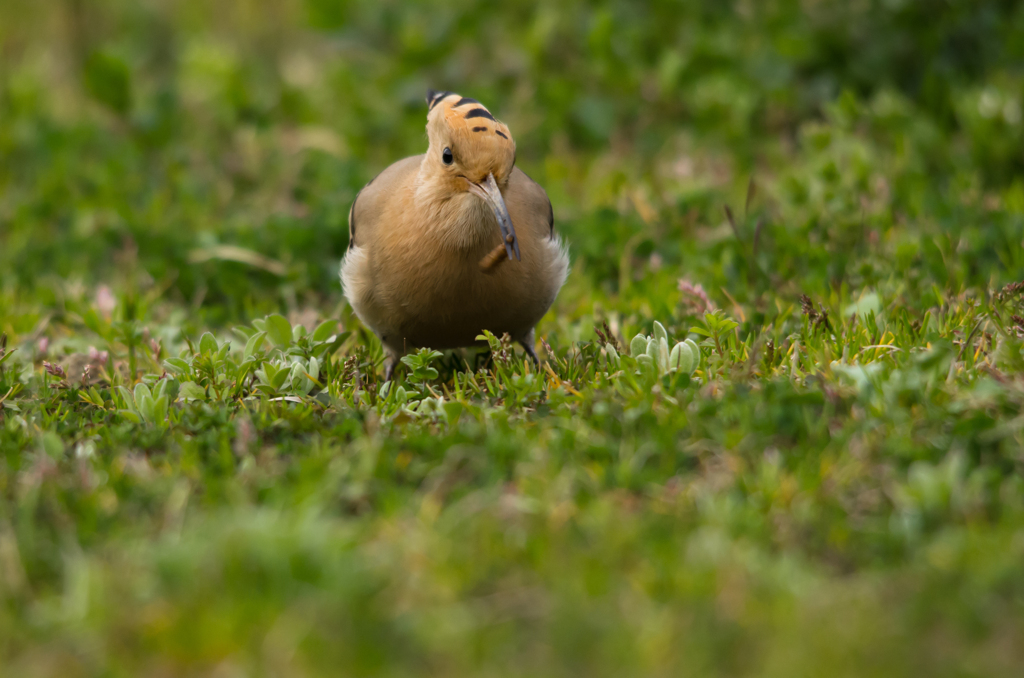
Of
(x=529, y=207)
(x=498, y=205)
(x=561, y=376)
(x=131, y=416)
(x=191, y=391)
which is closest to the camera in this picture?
(x=131, y=416)

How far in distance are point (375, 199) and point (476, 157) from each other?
74cm

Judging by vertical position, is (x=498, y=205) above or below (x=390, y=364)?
above

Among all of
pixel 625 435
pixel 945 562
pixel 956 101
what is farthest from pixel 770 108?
pixel 945 562

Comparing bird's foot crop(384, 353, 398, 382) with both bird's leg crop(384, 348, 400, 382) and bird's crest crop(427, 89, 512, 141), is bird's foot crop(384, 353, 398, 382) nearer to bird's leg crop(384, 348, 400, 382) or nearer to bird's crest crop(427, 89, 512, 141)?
bird's leg crop(384, 348, 400, 382)

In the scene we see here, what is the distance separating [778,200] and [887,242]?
0.84 meters

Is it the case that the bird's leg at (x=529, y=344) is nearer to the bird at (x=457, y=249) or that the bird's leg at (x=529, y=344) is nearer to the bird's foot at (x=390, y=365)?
the bird at (x=457, y=249)

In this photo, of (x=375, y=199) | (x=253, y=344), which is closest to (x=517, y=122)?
(x=375, y=199)

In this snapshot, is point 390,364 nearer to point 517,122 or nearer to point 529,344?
point 529,344

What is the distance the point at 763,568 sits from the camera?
2486 millimetres

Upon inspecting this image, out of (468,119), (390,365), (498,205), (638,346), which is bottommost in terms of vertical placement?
(390,365)

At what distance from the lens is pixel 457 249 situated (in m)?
4.00

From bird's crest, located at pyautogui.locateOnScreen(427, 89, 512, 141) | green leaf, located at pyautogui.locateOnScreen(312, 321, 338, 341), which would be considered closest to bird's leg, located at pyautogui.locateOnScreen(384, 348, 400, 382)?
green leaf, located at pyautogui.locateOnScreen(312, 321, 338, 341)

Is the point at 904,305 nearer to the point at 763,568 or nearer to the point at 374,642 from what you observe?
the point at 763,568

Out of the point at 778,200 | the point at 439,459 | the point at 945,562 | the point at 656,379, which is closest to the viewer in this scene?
the point at 945,562
